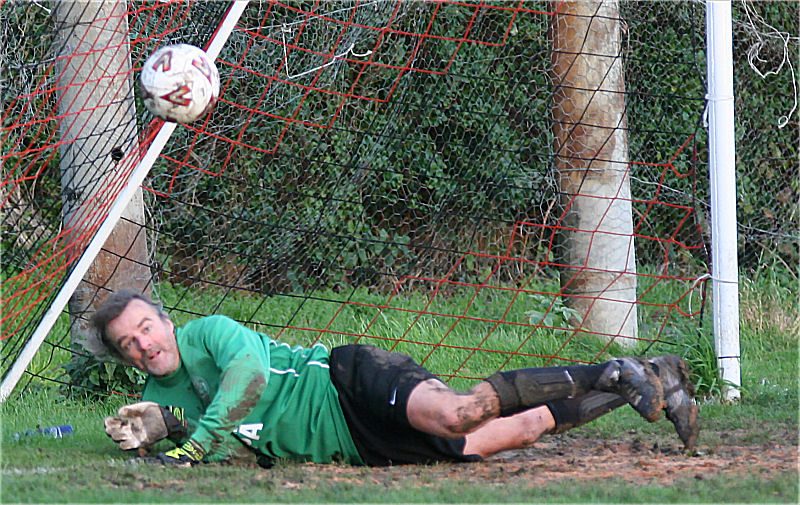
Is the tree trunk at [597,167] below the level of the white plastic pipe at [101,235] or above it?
above

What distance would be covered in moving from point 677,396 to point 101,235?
2959 mm

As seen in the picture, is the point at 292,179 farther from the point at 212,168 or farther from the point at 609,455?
the point at 609,455

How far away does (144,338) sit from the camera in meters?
3.51

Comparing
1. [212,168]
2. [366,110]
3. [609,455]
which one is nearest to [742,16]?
[366,110]

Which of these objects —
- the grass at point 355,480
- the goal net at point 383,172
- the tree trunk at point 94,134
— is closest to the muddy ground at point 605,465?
the grass at point 355,480

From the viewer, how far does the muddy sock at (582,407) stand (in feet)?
12.1

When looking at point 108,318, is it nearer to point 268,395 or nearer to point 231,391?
point 231,391

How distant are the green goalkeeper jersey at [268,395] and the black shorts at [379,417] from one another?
2.1 inches

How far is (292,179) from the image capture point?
794 centimetres

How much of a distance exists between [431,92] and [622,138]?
89.7 inches

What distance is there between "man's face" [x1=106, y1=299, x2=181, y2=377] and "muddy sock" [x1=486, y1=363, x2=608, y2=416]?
1.24 meters

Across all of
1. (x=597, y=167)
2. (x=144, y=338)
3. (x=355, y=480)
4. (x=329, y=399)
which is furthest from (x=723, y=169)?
(x=144, y=338)

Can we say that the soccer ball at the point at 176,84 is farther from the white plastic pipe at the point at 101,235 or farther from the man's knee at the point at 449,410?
the man's knee at the point at 449,410

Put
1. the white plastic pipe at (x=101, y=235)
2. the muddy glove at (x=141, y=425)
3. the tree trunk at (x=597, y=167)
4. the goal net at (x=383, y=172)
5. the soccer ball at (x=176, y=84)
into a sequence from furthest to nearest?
1. the tree trunk at (x=597, y=167)
2. the goal net at (x=383, y=172)
3. the white plastic pipe at (x=101, y=235)
4. the soccer ball at (x=176, y=84)
5. the muddy glove at (x=141, y=425)
